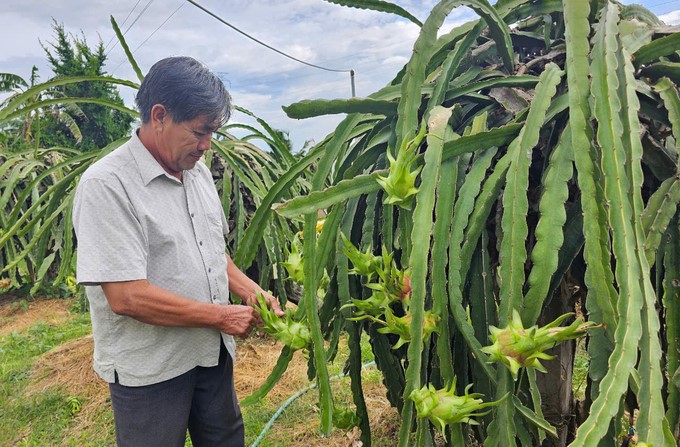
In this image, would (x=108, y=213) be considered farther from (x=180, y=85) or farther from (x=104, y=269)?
(x=180, y=85)

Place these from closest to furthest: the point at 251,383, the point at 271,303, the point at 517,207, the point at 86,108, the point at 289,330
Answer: the point at 517,207 < the point at 289,330 < the point at 271,303 < the point at 251,383 < the point at 86,108

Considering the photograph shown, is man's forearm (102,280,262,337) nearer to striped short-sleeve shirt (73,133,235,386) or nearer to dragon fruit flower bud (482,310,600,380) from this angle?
striped short-sleeve shirt (73,133,235,386)

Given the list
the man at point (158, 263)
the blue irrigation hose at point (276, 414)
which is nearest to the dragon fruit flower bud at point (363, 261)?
the man at point (158, 263)

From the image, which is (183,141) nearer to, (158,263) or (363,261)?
(158,263)

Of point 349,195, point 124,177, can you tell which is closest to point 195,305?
point 124,177

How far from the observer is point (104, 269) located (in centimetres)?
122

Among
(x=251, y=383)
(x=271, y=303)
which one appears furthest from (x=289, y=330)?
(x=251, y=383)

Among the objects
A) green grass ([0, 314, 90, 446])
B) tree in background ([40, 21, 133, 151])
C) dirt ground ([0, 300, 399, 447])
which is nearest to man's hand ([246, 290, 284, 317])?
dirt ground ([0, 300, 399, 447])

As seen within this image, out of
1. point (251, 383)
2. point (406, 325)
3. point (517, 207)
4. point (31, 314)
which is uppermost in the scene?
point (517, 207)

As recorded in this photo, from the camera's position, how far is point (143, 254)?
4.17 ft

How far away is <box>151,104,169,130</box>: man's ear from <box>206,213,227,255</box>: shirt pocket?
0.30 m

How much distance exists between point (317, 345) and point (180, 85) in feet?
2.72

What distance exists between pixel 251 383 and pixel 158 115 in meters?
1.80

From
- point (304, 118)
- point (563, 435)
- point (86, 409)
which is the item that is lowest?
point (86, 409)
